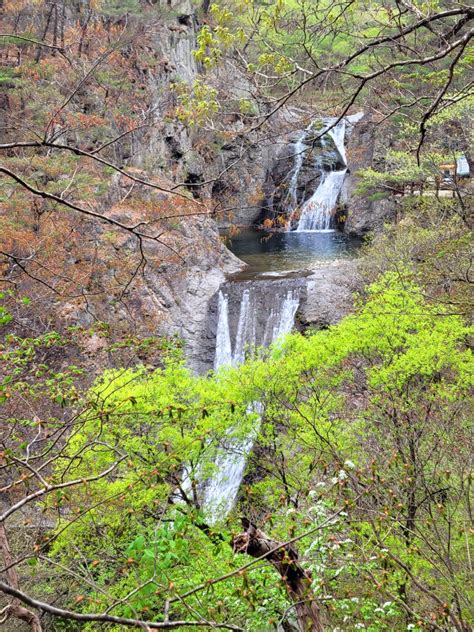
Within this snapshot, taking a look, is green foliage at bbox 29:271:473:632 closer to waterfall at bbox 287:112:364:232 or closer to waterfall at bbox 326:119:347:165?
waterfall at bbox 287:112:364:232

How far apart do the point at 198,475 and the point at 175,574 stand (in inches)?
113

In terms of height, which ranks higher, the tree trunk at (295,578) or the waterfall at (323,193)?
the waterfall at (323,193)

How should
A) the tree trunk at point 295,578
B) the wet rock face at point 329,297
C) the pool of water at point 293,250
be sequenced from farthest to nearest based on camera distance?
the pool of water at point 293,250, the wet rock face at point 329,297, the tree trunk at point 295,578

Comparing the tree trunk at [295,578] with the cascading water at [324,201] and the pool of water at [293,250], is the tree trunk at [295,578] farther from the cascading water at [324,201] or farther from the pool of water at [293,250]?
the cascading water at [324,201]

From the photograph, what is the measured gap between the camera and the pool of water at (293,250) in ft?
66.2

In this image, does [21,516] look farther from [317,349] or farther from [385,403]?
[385,403]

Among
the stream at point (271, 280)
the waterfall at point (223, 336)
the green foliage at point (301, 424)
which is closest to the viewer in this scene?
the green foliage at point (301, 424)

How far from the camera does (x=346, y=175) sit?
27.0m

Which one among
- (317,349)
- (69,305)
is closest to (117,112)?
(69,305)

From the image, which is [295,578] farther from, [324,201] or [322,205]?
[324,201]

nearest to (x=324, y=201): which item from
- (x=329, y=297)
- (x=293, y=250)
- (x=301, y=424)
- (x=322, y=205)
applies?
(x=322, y=205)

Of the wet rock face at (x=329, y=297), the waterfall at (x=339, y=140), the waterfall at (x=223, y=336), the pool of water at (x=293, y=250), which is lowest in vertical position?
the waterfall at (x=223, y=336)

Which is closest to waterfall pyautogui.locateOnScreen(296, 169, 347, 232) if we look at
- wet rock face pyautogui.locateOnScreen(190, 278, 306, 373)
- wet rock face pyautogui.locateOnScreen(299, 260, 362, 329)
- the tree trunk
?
wet rock face pyautogui.locateOnScreen(299, 260, 362, 329)

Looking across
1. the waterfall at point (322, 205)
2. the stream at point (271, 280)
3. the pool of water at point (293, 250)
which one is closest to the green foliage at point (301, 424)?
the stream at point (271, 280)
